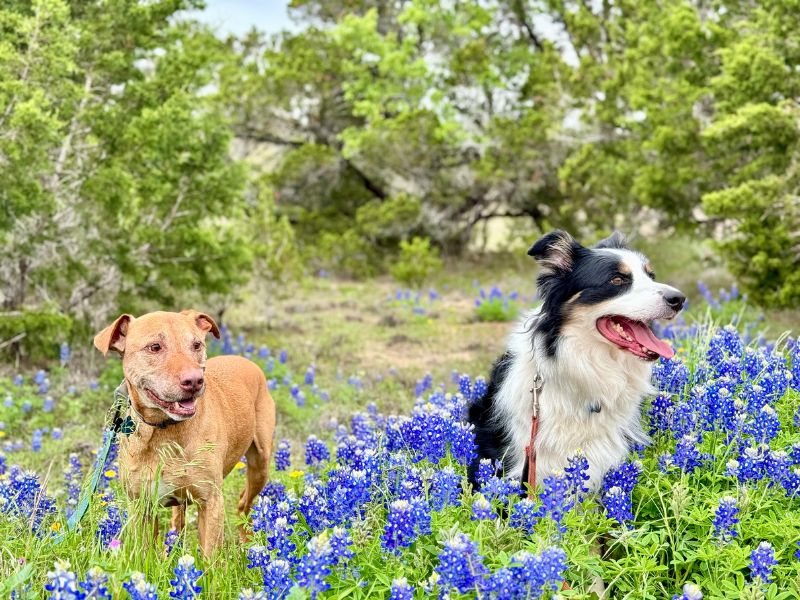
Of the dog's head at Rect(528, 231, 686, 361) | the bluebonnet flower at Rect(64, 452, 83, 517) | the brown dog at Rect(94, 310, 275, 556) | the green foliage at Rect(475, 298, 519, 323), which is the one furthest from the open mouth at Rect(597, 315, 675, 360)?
the green foliage at Rect(475, 298, 519, 323)

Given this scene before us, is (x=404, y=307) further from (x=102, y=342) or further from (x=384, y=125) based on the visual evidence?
(x=102, y=342)

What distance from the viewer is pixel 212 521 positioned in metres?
3.51

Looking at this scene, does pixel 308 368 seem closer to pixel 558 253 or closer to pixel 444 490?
pixel 558 253

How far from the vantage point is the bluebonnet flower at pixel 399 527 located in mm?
2631

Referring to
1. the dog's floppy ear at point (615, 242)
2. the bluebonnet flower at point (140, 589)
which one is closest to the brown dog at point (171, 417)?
the bluebonnet flower at point (140, 589)

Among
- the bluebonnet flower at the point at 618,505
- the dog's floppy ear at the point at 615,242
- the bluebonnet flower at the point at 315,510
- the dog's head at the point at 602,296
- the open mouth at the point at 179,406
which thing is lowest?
the bluebonnet flower at the point at 315,510

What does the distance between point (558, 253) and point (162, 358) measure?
6.76 feet

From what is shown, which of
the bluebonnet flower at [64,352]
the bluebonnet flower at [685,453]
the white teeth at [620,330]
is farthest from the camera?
the bluebonnet flower at [64,352]

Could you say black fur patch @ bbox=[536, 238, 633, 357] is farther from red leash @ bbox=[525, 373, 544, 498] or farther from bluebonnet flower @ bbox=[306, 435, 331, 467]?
bluebonnet flower @ bbox=[306, 435, 331, 467]

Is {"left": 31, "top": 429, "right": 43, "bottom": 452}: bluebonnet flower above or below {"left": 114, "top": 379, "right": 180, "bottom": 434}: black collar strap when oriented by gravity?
below

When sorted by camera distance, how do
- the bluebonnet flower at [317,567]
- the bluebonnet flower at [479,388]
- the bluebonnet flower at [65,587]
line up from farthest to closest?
the bluebonnet flower at [479,388] < the bluebonnet flower at [317,567] < the bluebonnet flower at [65,587]

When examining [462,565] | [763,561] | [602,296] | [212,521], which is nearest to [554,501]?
[462,565]

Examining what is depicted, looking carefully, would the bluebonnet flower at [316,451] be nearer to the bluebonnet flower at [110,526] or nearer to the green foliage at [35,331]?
the bluebonnet flower at [110,526]

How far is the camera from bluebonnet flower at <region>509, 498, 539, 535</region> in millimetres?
2799
